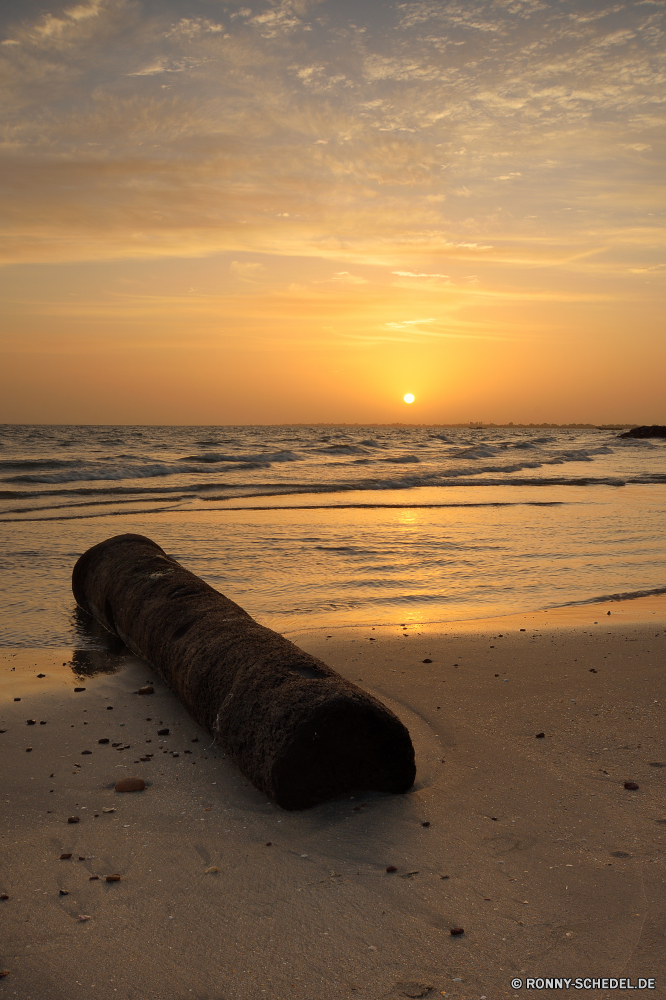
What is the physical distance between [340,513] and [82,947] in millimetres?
13160

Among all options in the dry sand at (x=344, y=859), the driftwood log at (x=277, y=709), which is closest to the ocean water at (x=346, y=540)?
the driftwood log at (x=277, y=709)

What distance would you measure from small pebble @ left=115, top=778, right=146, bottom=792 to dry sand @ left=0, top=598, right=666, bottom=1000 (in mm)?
45

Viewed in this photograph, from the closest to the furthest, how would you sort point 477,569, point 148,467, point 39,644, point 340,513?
point 39,644 → point 477,569 → point 340,513 → point 148,467

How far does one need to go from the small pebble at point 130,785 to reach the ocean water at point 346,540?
2.84 metres

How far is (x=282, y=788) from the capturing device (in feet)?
10.8

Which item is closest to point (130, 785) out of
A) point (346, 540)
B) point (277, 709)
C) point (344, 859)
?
point (277, 709)

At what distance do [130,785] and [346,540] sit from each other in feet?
27.1

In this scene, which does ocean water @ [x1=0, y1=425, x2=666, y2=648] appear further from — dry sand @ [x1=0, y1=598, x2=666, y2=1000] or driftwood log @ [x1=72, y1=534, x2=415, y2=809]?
dry sand @ [x1=0, y1=598, x2=666, y2=1000]

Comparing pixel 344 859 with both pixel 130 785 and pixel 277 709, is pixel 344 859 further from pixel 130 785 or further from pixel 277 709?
pixel 130 785

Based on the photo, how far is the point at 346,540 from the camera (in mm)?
11664

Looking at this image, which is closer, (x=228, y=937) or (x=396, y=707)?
(x=228, y=937)

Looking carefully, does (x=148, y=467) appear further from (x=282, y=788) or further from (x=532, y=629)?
(x=282, y=788)

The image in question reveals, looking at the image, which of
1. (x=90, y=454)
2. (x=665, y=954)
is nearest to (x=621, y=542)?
(x=665, y=954)

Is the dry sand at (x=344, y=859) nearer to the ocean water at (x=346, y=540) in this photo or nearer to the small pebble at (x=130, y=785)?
the small pebble at (x=130, y=785)
